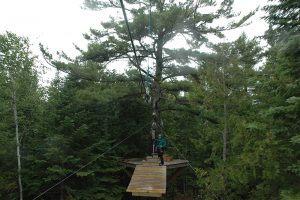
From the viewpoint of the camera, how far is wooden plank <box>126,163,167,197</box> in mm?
9852

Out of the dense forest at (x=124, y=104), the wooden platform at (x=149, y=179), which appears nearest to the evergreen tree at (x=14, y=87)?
the dense forest at (x=124, y=104)

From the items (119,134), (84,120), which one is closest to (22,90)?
(84,120)

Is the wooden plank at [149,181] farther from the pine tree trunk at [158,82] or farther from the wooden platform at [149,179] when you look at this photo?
the pine tree trunk at [158,82]

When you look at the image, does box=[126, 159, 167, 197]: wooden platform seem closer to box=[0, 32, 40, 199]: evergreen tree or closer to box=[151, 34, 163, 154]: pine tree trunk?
box=[151, 34, 163, 154]: pine tree trunk

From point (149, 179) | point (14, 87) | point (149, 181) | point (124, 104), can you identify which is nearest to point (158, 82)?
point (124, 104)

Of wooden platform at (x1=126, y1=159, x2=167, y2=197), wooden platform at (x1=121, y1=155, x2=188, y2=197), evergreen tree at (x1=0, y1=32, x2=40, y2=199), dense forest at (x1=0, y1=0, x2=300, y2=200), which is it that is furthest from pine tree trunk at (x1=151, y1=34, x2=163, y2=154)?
Result: evergreen tree at (x1=0, y1=32, x2=40, y2=199)

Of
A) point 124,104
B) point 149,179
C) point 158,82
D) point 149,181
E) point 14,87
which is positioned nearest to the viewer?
point 149,181

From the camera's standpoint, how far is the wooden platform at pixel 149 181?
9.85 meters

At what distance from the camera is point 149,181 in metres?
10.5

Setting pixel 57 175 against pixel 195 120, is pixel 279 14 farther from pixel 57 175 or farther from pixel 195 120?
pixel 195 120

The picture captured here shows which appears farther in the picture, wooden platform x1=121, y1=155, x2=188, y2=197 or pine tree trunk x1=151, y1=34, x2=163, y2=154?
A: pine tree trunk x1=151, y1=34, x2=163, y2=154

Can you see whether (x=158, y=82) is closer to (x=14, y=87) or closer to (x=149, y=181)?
(x=149, y=181)

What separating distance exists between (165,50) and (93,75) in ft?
12.4

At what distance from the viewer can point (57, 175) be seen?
12.3 metres
